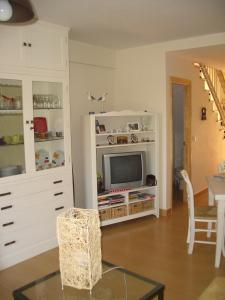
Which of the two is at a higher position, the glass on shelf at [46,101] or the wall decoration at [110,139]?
the glass on shelf at [46,101]

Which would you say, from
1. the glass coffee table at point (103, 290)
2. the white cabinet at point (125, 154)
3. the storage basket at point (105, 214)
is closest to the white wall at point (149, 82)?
the white cabinet at point (125, 154)

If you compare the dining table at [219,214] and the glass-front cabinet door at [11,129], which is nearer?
the dining table at [219,214]

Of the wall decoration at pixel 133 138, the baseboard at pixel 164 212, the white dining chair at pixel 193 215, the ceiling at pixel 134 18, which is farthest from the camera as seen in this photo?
the baseboard at pixel 164 212

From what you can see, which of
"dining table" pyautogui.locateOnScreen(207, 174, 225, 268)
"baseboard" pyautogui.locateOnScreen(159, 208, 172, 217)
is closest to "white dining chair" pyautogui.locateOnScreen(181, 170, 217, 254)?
"dining table" pyautogui.locateOnScreen(207, 174, 225, 268)

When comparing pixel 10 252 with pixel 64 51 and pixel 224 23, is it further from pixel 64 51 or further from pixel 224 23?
pixel 224 23

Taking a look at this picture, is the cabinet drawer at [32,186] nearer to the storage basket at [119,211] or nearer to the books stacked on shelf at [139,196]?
the storage basket at [119,211]

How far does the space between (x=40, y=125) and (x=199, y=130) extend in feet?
10.5

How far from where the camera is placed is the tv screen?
14.5ft

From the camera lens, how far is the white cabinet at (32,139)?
3.22 metres

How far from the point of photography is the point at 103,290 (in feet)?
6.47

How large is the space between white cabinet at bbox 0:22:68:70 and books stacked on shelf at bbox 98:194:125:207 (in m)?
1.76

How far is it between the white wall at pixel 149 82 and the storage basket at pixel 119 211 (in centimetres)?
69

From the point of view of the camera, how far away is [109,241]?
154 inches

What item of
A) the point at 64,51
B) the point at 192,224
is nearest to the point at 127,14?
the point at 64,51
